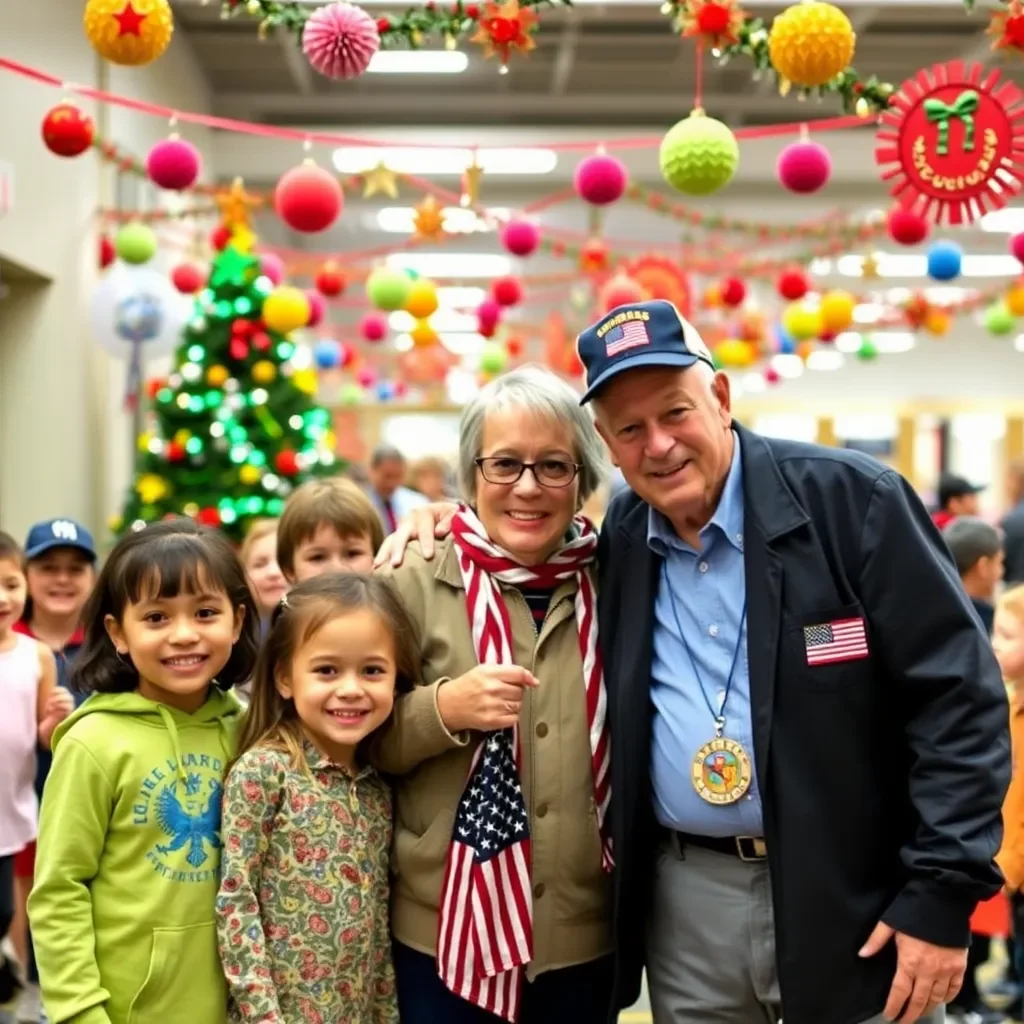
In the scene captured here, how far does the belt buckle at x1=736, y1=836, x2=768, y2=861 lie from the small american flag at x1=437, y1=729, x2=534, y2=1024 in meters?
0.36

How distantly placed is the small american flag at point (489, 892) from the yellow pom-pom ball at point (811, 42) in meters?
2.12

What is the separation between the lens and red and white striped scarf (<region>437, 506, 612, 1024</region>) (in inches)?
82.6

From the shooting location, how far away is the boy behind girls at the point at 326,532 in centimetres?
317

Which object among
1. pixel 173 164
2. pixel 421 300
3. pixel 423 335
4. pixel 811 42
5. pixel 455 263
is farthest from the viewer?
pixel 455 263

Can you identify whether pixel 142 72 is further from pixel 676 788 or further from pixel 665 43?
pixel 676 788

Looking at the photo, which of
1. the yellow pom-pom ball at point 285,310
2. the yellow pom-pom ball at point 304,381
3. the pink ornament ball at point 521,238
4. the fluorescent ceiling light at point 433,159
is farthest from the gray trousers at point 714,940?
the fluorescent ceiling light at point 433,159

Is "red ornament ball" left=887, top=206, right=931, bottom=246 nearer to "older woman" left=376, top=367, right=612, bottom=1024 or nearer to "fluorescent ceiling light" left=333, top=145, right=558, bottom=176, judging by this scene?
"older woman" left=376, top=367, right=612, bottom=1024

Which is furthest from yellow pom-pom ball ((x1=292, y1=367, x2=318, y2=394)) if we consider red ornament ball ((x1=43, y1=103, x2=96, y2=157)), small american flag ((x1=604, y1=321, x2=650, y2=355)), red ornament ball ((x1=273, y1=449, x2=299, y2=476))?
small american flag ((x1=604, y1=321, x2=650, y2=355))

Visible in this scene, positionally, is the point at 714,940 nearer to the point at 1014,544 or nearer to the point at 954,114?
the point at 954,114

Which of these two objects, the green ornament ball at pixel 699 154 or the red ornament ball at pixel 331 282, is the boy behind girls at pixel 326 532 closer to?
the green ornament ball at pixel 699 154

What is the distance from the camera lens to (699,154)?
12.5ft

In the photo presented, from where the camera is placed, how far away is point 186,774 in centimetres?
214

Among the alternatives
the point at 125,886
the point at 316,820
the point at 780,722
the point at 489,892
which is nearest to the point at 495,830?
the point at 489,892

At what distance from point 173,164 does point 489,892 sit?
3175 millimetres
